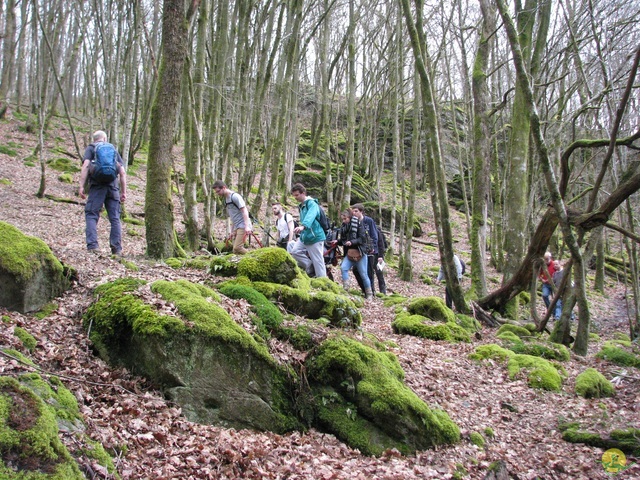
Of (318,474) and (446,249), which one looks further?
(446,249)

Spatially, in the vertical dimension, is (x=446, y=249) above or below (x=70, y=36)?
below

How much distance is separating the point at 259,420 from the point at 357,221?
20.9 ft

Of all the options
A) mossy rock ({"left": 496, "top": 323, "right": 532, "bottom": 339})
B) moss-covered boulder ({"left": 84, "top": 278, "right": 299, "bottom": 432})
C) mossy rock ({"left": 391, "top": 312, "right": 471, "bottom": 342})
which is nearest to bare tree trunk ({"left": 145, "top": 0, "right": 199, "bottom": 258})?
moss-covered boulder ({"left": 84, "top": 278, "right": 299, "bottom": 432})

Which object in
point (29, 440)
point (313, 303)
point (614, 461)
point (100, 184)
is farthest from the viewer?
point (100, 184)

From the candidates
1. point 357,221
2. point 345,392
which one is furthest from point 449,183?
point 345,392

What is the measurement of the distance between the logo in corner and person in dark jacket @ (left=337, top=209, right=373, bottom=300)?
5801 millimetres

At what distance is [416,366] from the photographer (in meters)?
6.26

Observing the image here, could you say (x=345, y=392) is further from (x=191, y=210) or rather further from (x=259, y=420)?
(x=191, y=210)

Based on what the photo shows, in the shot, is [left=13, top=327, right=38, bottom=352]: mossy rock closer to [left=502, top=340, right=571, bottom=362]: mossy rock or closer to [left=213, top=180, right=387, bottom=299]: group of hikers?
[left=213, top=180, right=387, bottom=299]: group of hikers

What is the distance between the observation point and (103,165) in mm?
7215

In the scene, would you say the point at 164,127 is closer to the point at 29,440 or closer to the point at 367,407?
the point at 367,407

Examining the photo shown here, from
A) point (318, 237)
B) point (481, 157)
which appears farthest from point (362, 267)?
point (481, 157)

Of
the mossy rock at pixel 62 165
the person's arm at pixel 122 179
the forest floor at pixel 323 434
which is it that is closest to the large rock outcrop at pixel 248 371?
the forest floor at pixel 323 434

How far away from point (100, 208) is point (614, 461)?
7.95m
